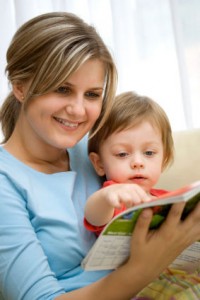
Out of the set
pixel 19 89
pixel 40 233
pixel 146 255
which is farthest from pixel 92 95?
pixel 146 255

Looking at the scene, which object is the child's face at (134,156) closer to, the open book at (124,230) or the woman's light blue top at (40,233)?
the woman's light blue top at (40,233)

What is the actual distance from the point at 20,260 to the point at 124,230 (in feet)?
0.98

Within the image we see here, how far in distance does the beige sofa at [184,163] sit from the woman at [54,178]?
0.34m

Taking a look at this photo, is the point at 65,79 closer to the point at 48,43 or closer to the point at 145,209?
the point at 48,43

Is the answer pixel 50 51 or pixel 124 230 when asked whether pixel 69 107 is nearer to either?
pixel 50 51

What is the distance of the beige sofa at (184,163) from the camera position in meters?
1.56

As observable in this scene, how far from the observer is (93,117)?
128 cm

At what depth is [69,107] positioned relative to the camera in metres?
1.21

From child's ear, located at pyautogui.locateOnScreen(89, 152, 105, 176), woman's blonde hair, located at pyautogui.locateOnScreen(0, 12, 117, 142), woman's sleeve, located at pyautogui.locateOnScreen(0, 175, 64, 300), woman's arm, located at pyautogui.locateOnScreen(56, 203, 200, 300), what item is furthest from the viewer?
child's ear, located at pyautogui.locateOnScreen(89, 152, 105, 176)

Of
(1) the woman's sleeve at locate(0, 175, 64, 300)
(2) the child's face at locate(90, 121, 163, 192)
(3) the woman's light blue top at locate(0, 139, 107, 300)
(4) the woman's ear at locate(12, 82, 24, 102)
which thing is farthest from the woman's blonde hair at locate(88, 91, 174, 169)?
(1) the woman's sleeve at locate(0, 175, 64, 300)

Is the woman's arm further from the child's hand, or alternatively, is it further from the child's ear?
the child's ear

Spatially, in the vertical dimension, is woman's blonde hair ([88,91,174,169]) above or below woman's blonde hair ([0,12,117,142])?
below

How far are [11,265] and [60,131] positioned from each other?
377mm

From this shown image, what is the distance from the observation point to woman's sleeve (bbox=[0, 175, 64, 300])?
105 centimetres
